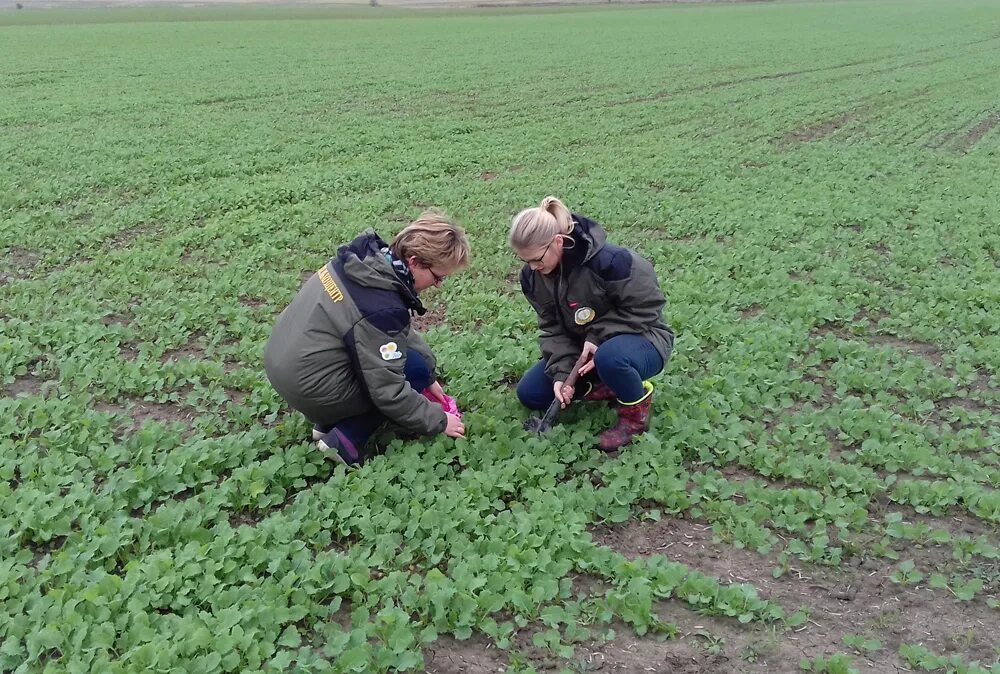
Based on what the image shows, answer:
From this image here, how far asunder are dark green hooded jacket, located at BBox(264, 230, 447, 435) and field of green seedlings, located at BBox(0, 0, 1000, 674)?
37 cm

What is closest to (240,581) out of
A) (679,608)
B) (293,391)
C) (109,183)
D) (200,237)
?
(293,391)

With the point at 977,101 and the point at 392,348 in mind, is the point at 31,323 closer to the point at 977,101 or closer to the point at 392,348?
the point at 392,348

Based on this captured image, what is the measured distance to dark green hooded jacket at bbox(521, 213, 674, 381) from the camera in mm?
4254

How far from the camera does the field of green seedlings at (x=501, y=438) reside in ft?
10.3

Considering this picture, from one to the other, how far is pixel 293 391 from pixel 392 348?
584 mm

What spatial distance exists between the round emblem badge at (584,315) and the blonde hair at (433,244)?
0.83 meters

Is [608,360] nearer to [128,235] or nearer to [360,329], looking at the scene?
[360,329]

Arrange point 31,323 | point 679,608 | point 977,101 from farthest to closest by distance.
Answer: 1. point 977,101
2. point 31,323
3. point 679,608

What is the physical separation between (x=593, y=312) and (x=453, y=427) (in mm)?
1022

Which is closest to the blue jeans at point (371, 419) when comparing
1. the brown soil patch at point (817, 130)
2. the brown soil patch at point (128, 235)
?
the brown soil patch at point (128, 235)

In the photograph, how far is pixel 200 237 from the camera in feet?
26.5

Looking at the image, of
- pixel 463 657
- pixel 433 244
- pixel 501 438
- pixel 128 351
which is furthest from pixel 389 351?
pixel 128 351

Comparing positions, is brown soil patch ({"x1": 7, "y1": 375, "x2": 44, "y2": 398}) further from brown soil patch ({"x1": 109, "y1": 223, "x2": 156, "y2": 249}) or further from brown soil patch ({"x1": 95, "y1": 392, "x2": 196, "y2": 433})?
brown soil patch ({"x1": 109, "y1": 223, "x2": 156, "y2": 249})

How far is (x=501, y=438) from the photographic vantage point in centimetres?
441
